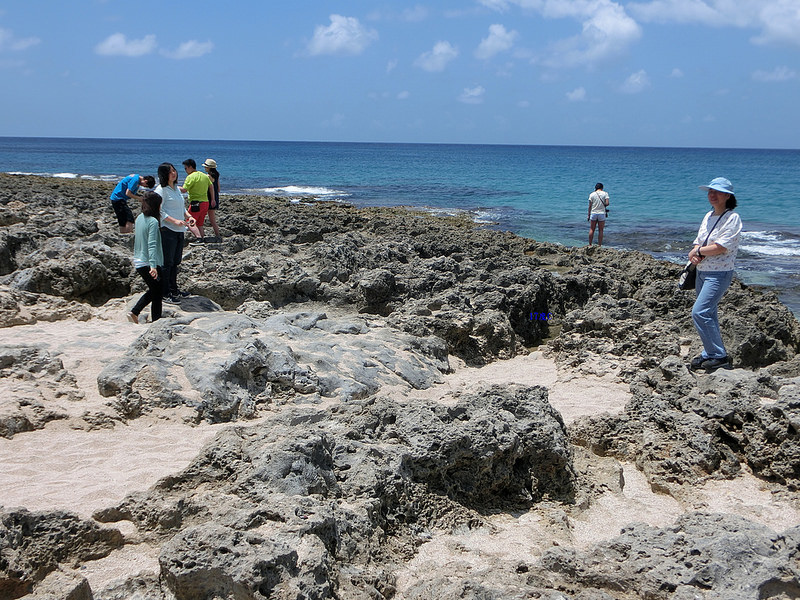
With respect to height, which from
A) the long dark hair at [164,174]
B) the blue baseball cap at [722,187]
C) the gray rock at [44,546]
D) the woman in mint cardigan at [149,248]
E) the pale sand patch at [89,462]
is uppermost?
the blue baseball cap at [722,187]

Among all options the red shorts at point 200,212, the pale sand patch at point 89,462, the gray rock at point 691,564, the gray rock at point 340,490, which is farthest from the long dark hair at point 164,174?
the gray rock at point 691,564

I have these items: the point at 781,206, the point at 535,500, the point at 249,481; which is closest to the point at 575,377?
the point at 535,500

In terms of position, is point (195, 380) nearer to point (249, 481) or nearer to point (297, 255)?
point (249, 481)

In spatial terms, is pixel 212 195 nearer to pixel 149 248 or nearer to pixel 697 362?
pixel 149 248

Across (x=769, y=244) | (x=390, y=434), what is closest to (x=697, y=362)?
(x=390, y=434)

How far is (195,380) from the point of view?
17.9ft

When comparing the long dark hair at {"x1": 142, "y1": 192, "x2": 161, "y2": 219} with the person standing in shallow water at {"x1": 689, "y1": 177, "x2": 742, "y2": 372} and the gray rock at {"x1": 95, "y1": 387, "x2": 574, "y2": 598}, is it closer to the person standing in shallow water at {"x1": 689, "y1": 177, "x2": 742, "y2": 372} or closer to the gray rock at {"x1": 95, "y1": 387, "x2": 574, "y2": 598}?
the gray rock at {"x1": 95, "y1": 387, "x2": 574, "y2": 598}

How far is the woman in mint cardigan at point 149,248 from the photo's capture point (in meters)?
7.15

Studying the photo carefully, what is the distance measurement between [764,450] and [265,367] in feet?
12.8

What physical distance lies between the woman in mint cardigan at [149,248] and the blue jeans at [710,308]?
5.45m

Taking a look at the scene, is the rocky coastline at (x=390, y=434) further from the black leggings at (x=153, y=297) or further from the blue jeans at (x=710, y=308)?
the blue jeans at (x=710, y=308)

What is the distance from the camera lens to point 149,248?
718 centimetres

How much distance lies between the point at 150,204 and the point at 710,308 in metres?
5.71

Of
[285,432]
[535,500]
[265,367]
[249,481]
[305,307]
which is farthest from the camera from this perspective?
[305,307]
